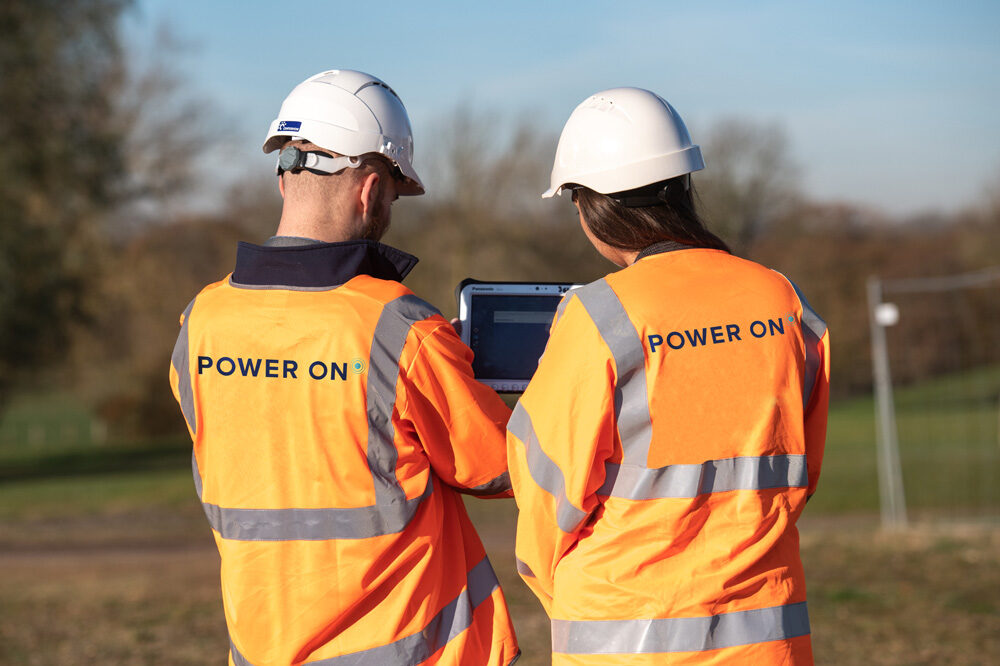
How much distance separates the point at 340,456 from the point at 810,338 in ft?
4.00

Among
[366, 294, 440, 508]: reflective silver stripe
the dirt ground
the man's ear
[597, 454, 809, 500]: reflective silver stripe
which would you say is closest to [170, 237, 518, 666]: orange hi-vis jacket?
[366, 294, 440, 508]: reflective silver stripe

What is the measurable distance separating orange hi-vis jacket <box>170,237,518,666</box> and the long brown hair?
49 centimetres

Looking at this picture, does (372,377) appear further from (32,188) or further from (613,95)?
(32,188)

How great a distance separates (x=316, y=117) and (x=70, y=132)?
1804cm

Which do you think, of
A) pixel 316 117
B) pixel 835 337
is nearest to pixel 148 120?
pixel 835 337

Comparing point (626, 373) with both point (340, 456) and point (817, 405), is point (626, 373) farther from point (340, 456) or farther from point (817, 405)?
point (340, 456)

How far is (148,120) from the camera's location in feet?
97.0

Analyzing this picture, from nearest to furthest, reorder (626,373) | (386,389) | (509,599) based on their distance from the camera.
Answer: (626,373) → (386,389) → (509,599)

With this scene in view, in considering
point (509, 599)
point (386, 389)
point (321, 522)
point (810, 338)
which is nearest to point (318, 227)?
point (386, 389)

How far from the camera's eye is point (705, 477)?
91.8 inches

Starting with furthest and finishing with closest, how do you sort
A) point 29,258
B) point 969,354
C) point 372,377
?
point 29,258, point 969,354, point 372,377

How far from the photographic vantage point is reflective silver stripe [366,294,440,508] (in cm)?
249

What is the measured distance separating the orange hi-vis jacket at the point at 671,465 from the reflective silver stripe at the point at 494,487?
0.64 ft

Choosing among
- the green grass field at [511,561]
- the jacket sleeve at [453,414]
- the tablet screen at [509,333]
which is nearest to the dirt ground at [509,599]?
the green grass field at [511,561]
